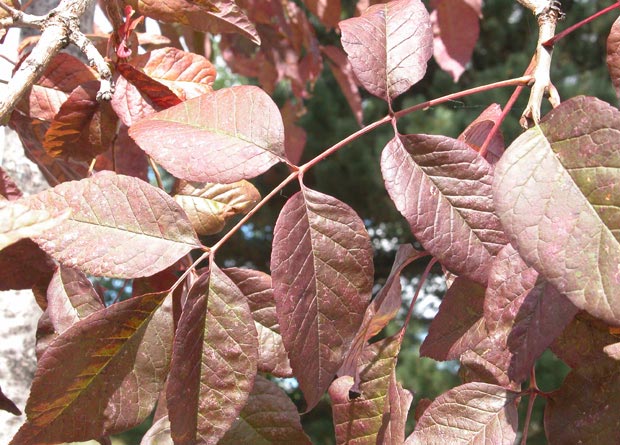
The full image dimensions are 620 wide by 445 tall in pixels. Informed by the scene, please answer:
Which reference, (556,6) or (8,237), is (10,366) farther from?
(556,6)

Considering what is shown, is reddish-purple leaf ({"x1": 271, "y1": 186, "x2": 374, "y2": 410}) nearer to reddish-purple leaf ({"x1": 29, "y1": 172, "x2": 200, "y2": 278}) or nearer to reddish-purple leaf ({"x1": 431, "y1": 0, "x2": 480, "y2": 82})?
reddish-purple leaf ({"x1": 29, "y1": 172, "x2": 200, "y2": 278})

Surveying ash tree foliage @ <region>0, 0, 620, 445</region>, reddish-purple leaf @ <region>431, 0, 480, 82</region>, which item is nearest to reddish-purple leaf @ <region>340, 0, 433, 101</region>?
ash tree foliage @ <region>0, 0, 620, 445</region>

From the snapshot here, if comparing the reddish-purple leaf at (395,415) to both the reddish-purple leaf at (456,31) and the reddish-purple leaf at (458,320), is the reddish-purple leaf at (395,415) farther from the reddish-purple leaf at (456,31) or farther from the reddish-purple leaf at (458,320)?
the reddish-purple leaf at (456,31)

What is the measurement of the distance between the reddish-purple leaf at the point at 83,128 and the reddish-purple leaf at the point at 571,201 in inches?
17.7

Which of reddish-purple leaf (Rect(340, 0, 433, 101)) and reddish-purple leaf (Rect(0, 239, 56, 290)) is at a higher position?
reddish-purple leaf (Rect(340, 0, 433, 101))

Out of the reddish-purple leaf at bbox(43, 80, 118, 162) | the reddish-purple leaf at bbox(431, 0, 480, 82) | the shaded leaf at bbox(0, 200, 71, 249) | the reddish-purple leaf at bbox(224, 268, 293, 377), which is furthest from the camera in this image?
the reddish-purple leaf at bbox(431, 0, 480, 82)

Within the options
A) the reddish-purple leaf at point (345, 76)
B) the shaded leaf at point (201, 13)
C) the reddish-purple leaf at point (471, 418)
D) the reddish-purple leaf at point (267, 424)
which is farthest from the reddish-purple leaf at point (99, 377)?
the reddish-purple leaf at point (345, 76)

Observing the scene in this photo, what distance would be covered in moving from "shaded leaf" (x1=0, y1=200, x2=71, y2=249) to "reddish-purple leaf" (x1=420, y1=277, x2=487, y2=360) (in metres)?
0.32

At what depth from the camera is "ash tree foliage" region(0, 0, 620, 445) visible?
44 centimetres

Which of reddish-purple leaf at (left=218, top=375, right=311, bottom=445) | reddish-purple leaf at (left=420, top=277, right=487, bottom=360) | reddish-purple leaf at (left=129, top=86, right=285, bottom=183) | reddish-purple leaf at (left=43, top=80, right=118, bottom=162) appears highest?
reddish-purple leaf at (left=129, top=86, right=285, bottom=183)

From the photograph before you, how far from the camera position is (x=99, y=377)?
0.53m

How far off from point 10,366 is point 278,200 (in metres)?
4.24

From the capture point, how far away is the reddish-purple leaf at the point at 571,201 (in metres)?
0.41

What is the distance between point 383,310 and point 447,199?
0.13m
